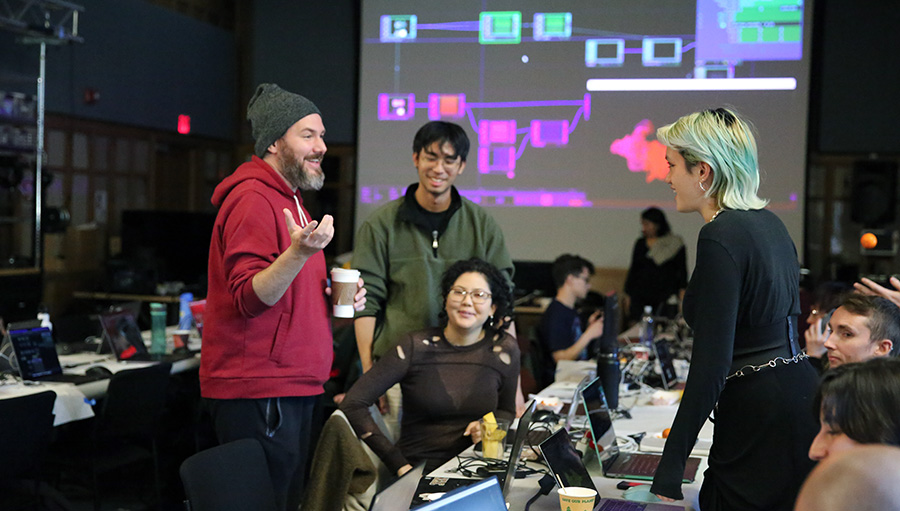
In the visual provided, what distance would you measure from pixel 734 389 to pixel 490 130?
6758mm

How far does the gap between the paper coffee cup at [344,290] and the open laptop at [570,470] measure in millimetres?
752

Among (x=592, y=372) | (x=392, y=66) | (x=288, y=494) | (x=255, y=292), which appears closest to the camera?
(x=255, y=292)

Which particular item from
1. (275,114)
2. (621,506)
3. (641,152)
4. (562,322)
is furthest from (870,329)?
(641,152)

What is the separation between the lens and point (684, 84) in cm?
805

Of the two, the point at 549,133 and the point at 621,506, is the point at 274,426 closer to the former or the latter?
the point at 621,506

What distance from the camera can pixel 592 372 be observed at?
427cm

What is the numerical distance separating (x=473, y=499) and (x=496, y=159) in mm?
7388

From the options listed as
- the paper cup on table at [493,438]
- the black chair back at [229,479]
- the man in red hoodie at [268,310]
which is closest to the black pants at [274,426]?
the man in red hoodie at [268,310]

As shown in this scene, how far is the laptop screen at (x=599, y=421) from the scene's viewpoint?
2.50 meters

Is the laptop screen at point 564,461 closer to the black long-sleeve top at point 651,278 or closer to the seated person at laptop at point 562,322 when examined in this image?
the seated person at laptop at point 562,322

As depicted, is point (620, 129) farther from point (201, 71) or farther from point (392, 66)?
point (201, 71)

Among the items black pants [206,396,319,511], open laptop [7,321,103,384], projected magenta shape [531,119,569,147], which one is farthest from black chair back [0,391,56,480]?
projected magenta shape [531,119,569,147]

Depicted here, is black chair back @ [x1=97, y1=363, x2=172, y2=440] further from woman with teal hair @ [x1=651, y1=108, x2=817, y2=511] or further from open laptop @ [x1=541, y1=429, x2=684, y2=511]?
woman with teal hair @ [x1=651, y1=108, x2=817, y2=511]

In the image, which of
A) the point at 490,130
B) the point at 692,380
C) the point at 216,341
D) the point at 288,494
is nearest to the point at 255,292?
the point at 216,341
